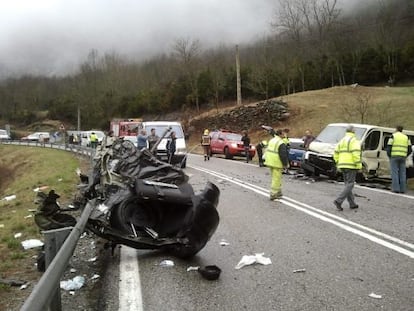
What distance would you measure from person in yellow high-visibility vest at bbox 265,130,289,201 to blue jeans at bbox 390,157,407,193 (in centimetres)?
377

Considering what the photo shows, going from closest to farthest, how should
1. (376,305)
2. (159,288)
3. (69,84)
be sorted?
(376,305) → (159,288) → (69,84)

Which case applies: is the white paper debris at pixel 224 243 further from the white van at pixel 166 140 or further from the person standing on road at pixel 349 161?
the white van at pixel 166 140

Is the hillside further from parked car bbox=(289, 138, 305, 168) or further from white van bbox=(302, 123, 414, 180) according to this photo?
white van bbox=(302, 123, 414, 180)

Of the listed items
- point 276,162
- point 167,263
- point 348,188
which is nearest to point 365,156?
point 276,162

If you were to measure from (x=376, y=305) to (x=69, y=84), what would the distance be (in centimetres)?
9111

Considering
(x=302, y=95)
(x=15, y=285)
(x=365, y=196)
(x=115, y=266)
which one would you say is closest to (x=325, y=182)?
(x=365, y=196)

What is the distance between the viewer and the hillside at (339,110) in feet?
120

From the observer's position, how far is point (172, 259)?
6199mm

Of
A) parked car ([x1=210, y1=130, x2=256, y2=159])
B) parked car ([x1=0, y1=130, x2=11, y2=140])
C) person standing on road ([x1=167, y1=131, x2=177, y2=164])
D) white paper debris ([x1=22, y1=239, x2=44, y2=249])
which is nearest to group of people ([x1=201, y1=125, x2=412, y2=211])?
white paper debris ([x1=22, y1=239, x2=44, y2=249])

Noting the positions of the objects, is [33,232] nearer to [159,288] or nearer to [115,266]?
[115,266]

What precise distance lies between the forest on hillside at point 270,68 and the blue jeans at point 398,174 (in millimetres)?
39262

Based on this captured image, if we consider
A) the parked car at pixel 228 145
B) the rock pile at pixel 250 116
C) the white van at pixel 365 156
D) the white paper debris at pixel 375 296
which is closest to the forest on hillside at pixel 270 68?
the rock pile at pixel 250 116

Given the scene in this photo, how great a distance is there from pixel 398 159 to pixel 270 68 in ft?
149

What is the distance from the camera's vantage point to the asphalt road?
463 cm
